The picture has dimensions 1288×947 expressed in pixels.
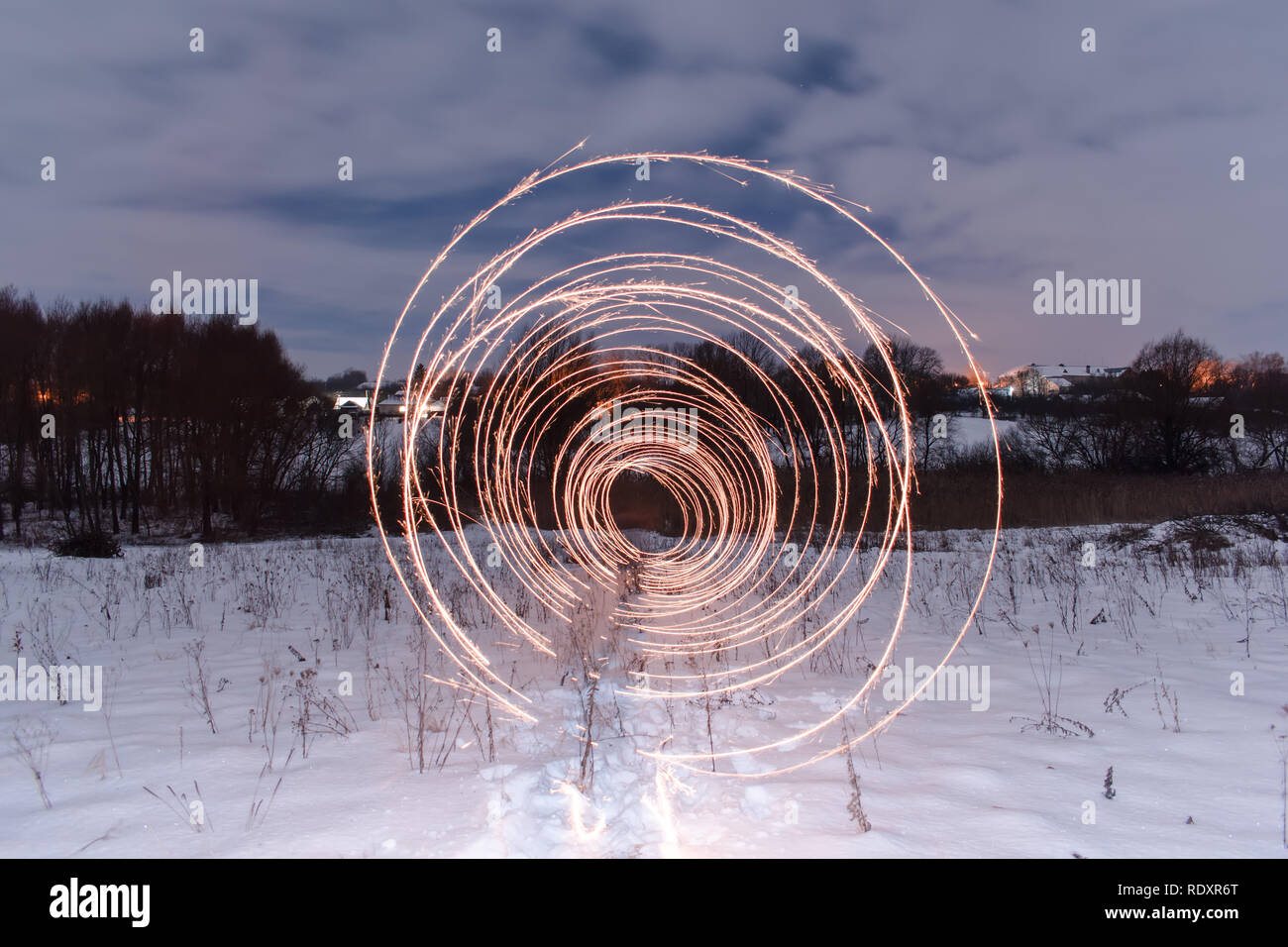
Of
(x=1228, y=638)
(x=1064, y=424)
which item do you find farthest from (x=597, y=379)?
(x=1064, y=424)

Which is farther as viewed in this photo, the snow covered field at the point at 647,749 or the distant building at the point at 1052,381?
the distant building at the point at 1052,381

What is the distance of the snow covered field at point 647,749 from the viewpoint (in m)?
3.30

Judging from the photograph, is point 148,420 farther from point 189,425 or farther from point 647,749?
point 647,749

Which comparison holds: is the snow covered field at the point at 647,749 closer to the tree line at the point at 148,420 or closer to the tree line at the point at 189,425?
the tree line at the point at 189,425

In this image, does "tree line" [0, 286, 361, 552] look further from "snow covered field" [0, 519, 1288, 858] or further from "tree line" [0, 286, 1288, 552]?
"snow covered field" [0, 519, 1288, 858]

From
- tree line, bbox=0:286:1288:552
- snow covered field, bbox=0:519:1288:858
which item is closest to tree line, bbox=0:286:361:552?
tree line, bbox=0:286:1288:552

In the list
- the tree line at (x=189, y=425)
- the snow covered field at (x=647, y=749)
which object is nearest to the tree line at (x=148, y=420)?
the tree line at (x=189, y=425)

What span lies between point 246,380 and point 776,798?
3065cm

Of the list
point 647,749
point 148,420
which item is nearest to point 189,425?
point 148,420

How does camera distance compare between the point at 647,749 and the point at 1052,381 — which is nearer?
the point at 647,749

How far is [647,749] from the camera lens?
4746 mm
